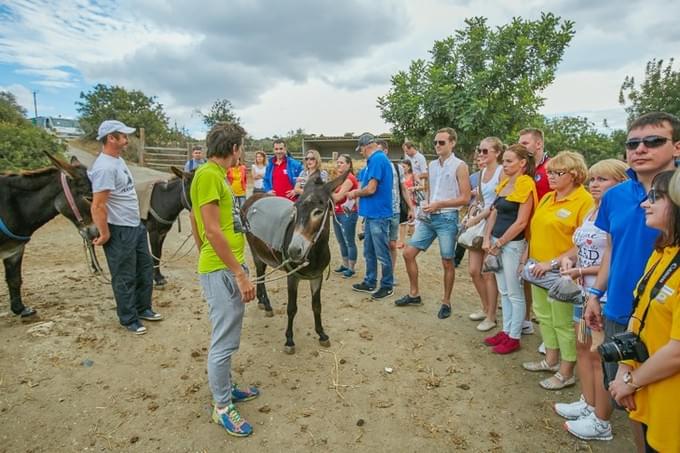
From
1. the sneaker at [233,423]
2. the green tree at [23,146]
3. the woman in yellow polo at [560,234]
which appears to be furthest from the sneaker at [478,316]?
the green tree at [23,146]

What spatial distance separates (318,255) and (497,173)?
7.07 feet

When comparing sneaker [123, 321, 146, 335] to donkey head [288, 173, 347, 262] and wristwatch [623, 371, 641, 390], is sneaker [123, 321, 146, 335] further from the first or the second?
wristwatch [623, 371, 641, 390]

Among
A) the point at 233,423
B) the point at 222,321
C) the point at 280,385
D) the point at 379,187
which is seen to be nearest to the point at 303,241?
the point at 222,321

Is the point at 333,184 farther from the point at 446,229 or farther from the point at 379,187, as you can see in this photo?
the point at 446,229

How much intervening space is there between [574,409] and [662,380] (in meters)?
1.52

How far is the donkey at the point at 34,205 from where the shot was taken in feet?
13.1

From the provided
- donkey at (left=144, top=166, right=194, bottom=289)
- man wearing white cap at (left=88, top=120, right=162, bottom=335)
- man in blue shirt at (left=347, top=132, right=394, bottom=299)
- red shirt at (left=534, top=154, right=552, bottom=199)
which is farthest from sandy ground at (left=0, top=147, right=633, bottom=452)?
red shirt at (left=534, top=154, right=552, bottom=199)

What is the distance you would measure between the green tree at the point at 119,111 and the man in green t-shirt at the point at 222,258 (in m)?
26.8

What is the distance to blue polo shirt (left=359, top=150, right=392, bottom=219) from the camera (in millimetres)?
4781

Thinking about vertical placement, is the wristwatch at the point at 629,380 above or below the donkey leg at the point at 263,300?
above

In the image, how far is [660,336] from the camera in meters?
1.54

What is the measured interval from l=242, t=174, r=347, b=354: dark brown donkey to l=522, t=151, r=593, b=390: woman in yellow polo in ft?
5.96

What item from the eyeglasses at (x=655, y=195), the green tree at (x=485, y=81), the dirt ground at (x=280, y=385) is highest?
the green tree at (x=485, y=81)

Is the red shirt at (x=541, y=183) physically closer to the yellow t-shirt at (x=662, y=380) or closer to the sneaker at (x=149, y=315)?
the yellow t-shirt at (x=662, y=380)
